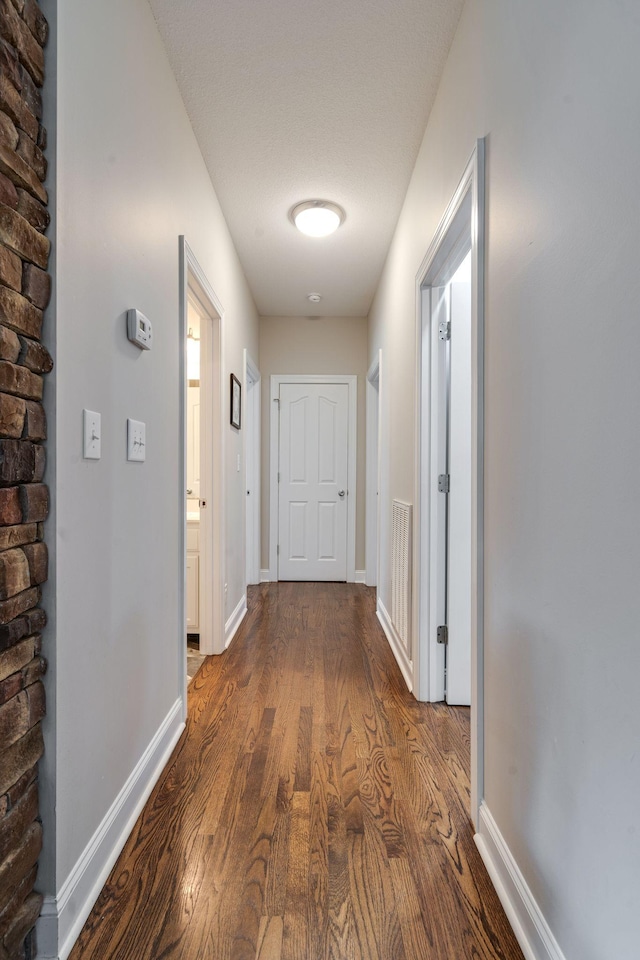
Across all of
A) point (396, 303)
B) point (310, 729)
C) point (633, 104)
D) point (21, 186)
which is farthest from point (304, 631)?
point (633, 104)

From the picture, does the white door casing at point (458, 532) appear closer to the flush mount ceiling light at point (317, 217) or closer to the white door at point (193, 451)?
the flush mount ceiling light at point (317, 217)

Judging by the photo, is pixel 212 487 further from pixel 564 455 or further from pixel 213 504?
pixel 564 455

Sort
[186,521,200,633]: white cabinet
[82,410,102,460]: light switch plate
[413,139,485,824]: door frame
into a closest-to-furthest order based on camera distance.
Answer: [82,410,102,460]: light switch plate
[413,139,485,824]: door frame
[186,521,200,633]: white cabinet

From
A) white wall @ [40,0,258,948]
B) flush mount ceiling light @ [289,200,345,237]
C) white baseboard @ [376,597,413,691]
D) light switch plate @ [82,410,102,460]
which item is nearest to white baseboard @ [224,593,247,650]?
white baseboard @ [376,597,413,691]

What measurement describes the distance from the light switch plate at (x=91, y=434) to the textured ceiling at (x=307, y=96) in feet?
4.76

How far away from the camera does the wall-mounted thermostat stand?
1583 mm

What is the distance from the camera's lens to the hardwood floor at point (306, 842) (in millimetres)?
1180

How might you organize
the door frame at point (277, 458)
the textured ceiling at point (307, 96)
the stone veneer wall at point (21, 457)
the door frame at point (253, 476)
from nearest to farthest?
the stone veneer wall at point (21, 457), the textured ceiling at point (307, 96), the door frame at point (253, 476), the door frame at point (277, 458)

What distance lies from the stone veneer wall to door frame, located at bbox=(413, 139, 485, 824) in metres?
1.09

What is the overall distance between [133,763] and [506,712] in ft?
3.59

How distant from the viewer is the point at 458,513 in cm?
240

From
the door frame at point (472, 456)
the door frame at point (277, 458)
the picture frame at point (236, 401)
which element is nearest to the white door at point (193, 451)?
the picture frame at point (236, 401)

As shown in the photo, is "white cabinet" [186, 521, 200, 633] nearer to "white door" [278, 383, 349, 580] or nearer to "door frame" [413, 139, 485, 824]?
"door frame" [413, 139, 485, 824]

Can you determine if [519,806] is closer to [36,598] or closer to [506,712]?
[506,712]
